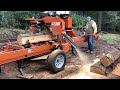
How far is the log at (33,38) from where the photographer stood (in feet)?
23.6

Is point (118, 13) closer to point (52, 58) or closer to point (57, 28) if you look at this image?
point (57, 28)

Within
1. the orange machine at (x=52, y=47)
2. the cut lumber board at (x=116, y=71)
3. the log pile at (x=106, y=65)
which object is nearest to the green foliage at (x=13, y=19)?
the orange machine at (x=52, y=47)

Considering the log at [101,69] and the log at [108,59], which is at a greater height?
the log at [108,59]

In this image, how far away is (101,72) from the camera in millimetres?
6570

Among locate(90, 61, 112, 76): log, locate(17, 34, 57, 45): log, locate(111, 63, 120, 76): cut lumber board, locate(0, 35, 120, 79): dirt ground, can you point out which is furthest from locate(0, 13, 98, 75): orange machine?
locate(111, 63, 120, 76): cut lumber board

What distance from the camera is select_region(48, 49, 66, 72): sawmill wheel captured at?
270 inches

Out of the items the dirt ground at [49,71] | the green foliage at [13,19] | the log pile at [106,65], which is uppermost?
the green foliage at [13,19]

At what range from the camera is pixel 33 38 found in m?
7.52

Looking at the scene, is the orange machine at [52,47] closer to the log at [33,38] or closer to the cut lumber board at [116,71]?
the log at [33,38]

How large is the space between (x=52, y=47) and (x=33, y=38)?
80 centimetres

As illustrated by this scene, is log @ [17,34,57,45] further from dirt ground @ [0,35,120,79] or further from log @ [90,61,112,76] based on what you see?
log @ [90,61,112,76]

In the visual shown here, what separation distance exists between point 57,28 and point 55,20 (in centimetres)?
31

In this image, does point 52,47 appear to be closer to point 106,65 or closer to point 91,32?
point 106,65

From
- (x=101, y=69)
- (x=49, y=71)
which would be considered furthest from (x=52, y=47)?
(x=101, y=69)
